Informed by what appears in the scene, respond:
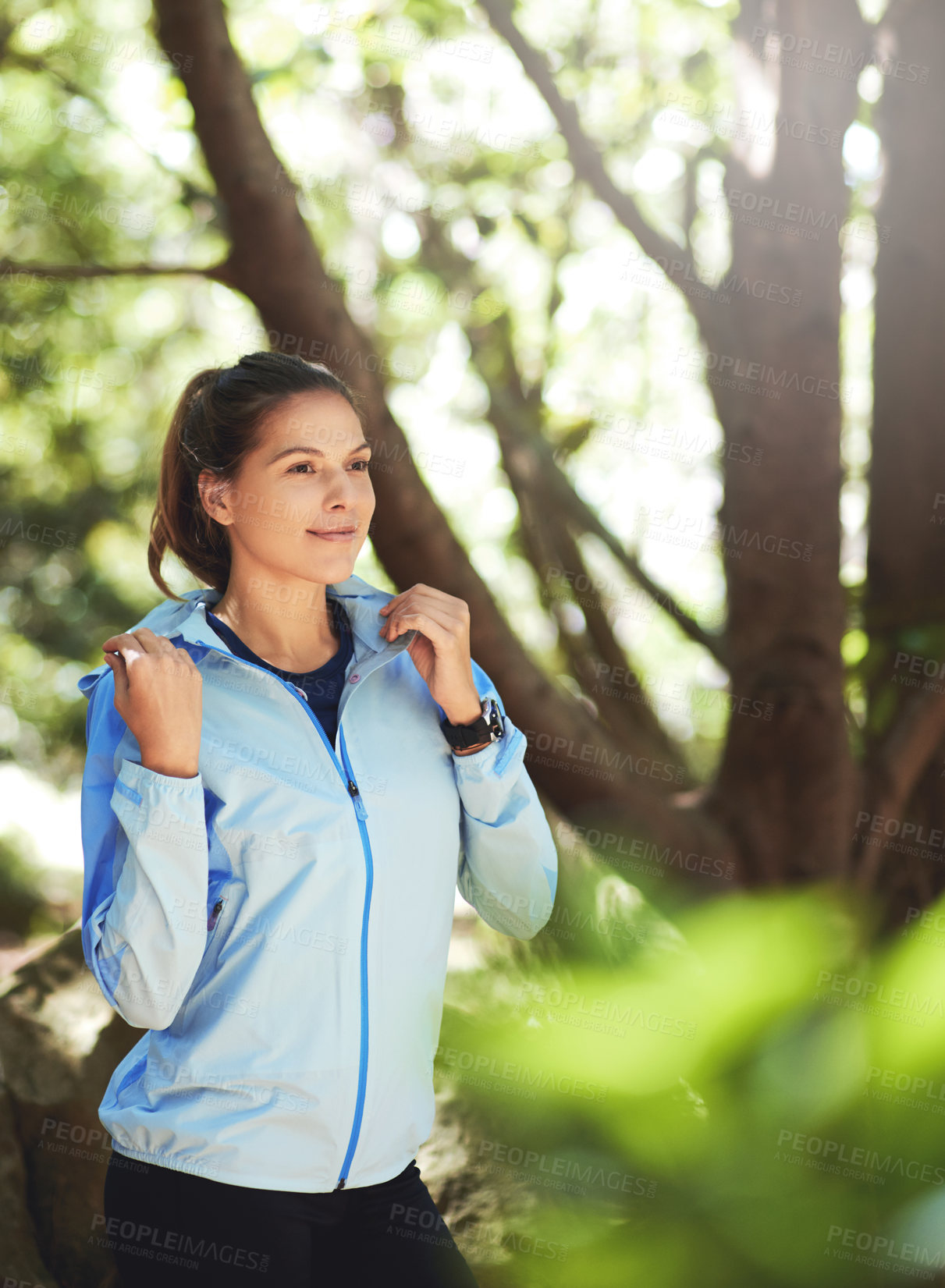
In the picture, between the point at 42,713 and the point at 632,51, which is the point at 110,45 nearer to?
the point at 632,51

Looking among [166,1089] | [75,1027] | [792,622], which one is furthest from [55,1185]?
[792,622]

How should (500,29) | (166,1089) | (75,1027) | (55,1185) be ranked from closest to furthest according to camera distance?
(166,1089)
(55,1185)
(75,1027)
(500,29)

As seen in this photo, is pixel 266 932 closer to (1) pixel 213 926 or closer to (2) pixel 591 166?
(1) pixel 213 926

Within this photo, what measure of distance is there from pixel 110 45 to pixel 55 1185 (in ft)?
12.0

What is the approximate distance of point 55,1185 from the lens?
2711 millimetres

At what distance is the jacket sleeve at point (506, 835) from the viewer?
1665mm

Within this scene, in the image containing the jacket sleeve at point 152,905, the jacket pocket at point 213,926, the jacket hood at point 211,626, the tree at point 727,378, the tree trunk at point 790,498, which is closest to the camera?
the jacket sleeve at point 152,905

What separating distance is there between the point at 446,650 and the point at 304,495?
1.10 feet

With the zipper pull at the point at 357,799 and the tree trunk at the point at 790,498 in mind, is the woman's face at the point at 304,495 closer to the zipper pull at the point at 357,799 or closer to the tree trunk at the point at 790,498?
the zipper pull at the point at 357,799

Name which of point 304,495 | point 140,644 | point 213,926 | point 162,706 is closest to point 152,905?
point 213,926

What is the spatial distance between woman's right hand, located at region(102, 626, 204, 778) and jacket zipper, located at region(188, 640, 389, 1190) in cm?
13

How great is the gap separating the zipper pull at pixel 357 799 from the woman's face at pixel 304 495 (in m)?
0.34

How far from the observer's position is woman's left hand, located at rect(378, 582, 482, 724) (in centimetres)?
168

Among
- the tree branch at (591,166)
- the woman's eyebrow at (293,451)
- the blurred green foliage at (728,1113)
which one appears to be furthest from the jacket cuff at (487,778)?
the tree branch at (591,166)
